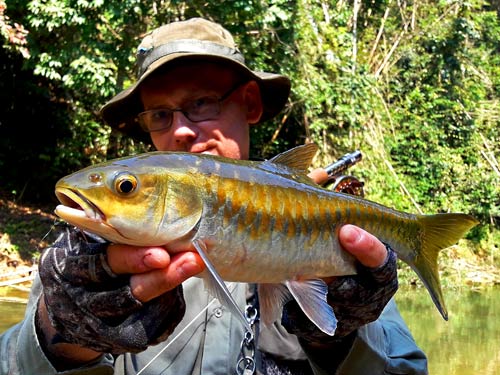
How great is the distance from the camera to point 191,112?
2918mm

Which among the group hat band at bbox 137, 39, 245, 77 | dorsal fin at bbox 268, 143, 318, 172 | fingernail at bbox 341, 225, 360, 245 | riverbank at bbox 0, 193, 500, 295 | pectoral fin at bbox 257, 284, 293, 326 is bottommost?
riverbank at bbox 0, 193, 500, 295

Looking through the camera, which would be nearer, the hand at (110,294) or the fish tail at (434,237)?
the hand at (110,294)

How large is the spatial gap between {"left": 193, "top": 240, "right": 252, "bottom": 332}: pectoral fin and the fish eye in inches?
9.2

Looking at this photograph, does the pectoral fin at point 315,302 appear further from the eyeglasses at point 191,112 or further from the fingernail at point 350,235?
the eyeglasses at point 191,112

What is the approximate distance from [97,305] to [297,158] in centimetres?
86

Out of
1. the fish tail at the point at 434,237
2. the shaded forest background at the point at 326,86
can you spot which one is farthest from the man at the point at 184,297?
the shaded forest background at the point at 326,86

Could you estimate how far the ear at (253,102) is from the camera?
317 cm

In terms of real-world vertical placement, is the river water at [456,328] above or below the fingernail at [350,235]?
below

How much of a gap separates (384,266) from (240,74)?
56.9 inches

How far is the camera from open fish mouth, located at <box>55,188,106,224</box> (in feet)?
5.19

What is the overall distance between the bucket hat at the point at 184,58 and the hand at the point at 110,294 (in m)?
1.25

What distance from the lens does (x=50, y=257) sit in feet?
6.30

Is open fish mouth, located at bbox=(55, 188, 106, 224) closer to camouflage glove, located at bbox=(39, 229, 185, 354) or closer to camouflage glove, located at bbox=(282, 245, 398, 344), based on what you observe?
camouflage glove, located at bbox=(39, 229, 185, 354)

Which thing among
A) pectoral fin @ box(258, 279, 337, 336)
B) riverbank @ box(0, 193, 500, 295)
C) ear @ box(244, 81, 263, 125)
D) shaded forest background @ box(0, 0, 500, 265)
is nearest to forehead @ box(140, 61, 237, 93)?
ear @ box(244, 81, 263, 125)
